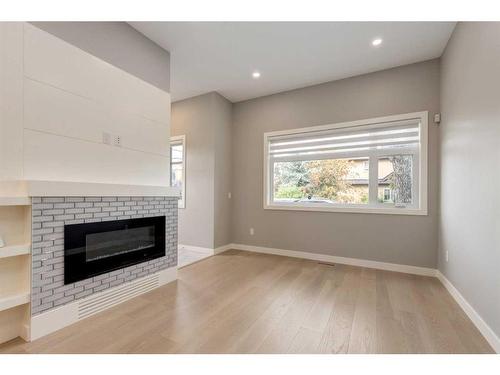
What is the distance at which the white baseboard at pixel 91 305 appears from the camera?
1.70 meters

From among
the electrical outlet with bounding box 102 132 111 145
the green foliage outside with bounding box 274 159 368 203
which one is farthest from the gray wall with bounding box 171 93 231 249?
the electrical outlet with bounding box 102 132 111 145

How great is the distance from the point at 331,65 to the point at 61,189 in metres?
3.59

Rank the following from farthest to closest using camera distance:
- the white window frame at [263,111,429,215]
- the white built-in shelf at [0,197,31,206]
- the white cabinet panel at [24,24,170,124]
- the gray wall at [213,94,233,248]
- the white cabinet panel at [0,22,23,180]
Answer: the gray wall at [213,94,233,248] → the white window frame at [263,111,429,215] → the white cabinet panel at [24,24,170,124] → the white cabinet panel at [0,22,23,180] → the white built-in shelf at [0,197,31,206]

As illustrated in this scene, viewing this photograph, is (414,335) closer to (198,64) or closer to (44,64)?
(44,64)

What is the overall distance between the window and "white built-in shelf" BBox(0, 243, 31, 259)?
2765mm

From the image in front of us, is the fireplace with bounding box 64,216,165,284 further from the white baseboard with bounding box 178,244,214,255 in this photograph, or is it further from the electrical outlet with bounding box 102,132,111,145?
the white baseboard with bounding box 178,244,214,255

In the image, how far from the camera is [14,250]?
5.19 feet

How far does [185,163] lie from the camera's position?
439cm

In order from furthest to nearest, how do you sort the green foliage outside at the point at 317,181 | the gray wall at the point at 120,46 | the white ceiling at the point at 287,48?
the green foliage outside at the point at 317,181
the white ceiling at the point at 287,48
the gray wall at the point at 120,46

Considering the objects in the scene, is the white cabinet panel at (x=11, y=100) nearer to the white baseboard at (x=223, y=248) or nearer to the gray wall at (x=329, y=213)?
the white baseboard at (x=223, y=248)

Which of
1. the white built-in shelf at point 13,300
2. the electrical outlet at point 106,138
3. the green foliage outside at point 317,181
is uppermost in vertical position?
the electrical outlet at point 106,138

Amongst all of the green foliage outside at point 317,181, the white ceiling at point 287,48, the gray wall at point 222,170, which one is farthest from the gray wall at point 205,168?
the green foliage outside at point 317,181

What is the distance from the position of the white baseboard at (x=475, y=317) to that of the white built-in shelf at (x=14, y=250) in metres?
3.42

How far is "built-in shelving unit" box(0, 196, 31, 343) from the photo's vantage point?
1.61 m
